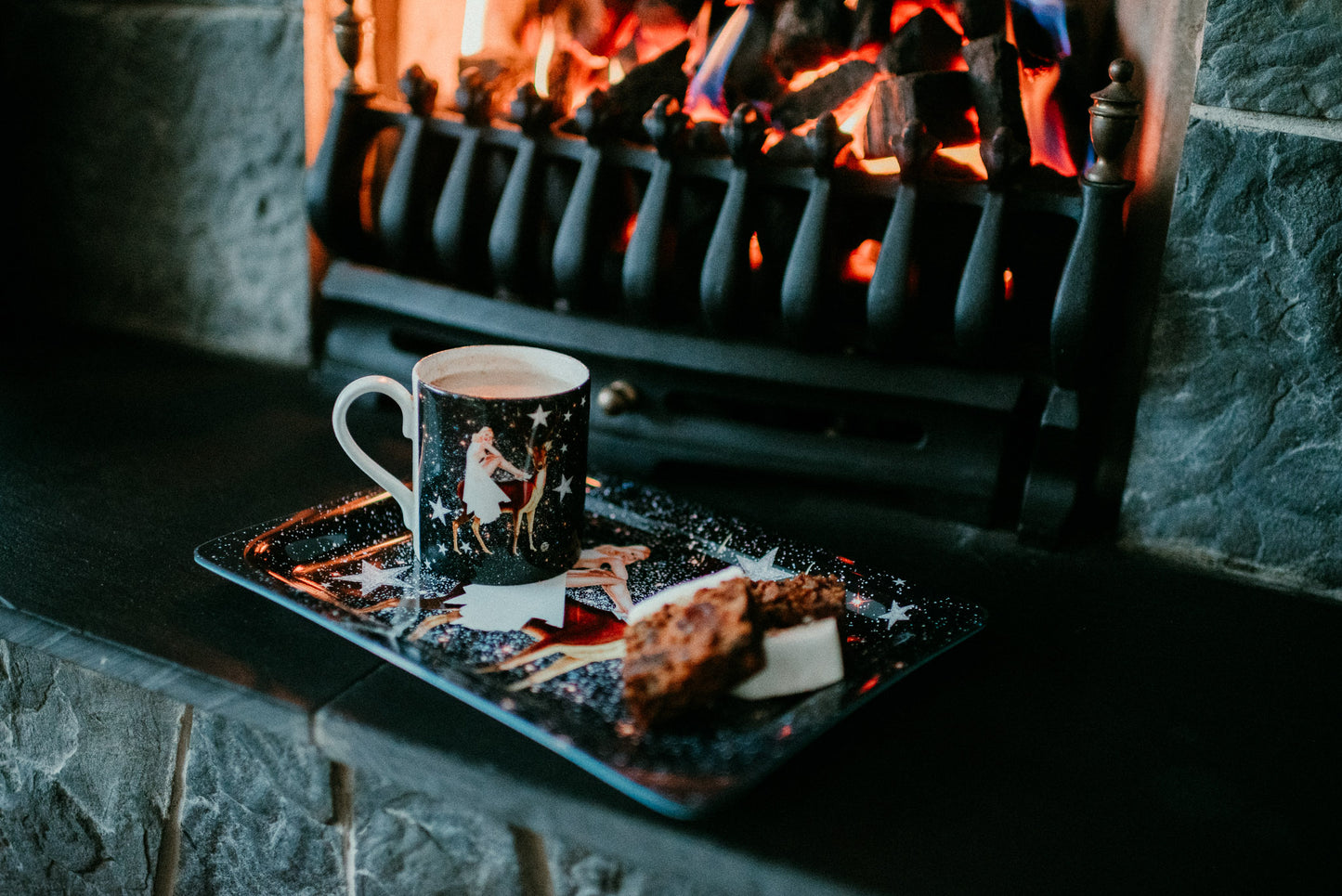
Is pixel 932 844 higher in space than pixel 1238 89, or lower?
lower

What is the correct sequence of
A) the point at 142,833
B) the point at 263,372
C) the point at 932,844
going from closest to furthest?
the point at 932,844
the point at 142,833
the point at 263,372

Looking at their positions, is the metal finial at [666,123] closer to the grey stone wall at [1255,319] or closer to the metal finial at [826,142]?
the metal finial at [826,142]

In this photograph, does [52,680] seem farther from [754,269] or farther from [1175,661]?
[1175,661]

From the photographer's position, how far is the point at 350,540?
799 mm

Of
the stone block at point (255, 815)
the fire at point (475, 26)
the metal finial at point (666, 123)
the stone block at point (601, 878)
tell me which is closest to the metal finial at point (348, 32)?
the fire at point (475, 26)

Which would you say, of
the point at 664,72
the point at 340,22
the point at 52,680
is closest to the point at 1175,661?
the point at 664,72

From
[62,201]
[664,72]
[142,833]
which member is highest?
[664,72]

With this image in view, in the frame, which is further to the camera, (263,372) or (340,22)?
(263,372)

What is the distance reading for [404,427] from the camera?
2.44ft

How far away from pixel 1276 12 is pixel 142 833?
0.96 meters

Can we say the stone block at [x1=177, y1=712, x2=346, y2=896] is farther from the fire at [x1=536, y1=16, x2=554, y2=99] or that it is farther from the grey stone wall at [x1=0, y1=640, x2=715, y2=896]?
the fire at [x1=536, y1=16, x2=554, y2=99]

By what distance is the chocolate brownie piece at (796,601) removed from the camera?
26.2 inches

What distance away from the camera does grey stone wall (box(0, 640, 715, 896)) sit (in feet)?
2.14

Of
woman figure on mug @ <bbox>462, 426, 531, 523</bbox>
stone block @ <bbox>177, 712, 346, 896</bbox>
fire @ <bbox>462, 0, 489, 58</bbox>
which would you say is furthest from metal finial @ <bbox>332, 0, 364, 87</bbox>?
stone block @ <bbox>177, 712, 346, 896</bbox>
